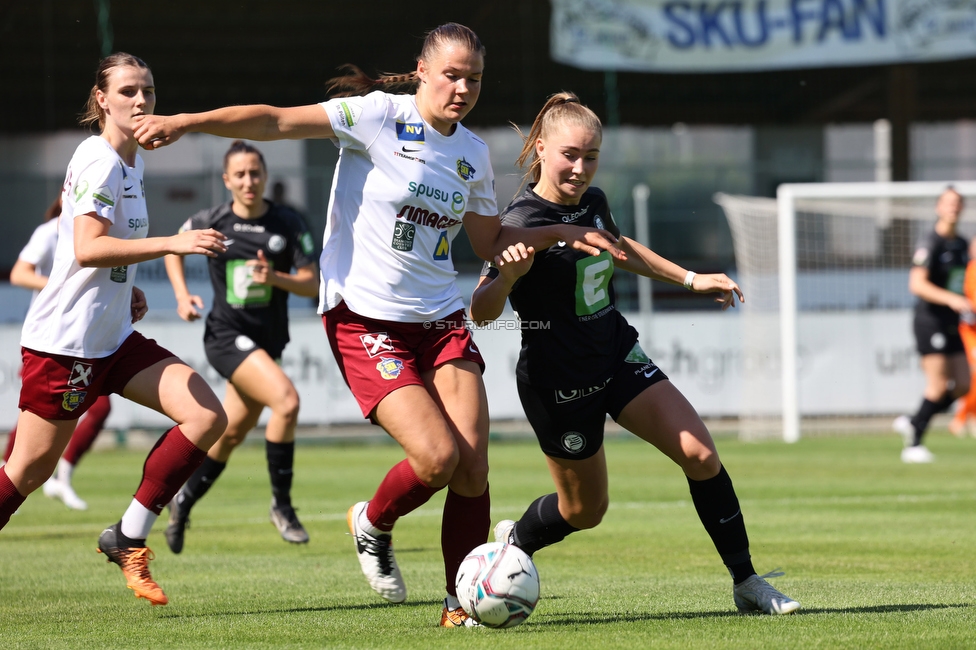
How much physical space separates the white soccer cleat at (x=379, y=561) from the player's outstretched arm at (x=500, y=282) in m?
0.94

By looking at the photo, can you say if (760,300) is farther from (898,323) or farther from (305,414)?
(305,414)

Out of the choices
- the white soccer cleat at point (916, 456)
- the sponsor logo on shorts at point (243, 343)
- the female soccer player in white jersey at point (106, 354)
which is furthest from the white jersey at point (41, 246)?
the white soccer cleat at point (916, 456)

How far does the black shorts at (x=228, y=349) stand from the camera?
7656 millimetres

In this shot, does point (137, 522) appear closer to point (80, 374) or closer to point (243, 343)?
point (80, 374)

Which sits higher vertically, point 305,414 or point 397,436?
point 397,436

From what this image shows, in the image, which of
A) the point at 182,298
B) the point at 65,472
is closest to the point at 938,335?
the point at 182,298

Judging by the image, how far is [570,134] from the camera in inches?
189

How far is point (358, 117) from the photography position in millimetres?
4648

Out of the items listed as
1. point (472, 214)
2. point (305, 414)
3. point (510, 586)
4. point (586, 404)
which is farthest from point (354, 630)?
point (305, 414)

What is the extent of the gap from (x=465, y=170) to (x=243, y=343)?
130 inches

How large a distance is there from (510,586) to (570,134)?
168cm

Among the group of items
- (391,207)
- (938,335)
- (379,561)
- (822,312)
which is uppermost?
(391,207)

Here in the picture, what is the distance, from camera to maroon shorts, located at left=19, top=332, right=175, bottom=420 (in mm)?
4980

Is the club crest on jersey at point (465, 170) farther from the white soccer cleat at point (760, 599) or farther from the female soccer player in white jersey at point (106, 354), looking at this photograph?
the white soccer cleat at point (760, 599)
